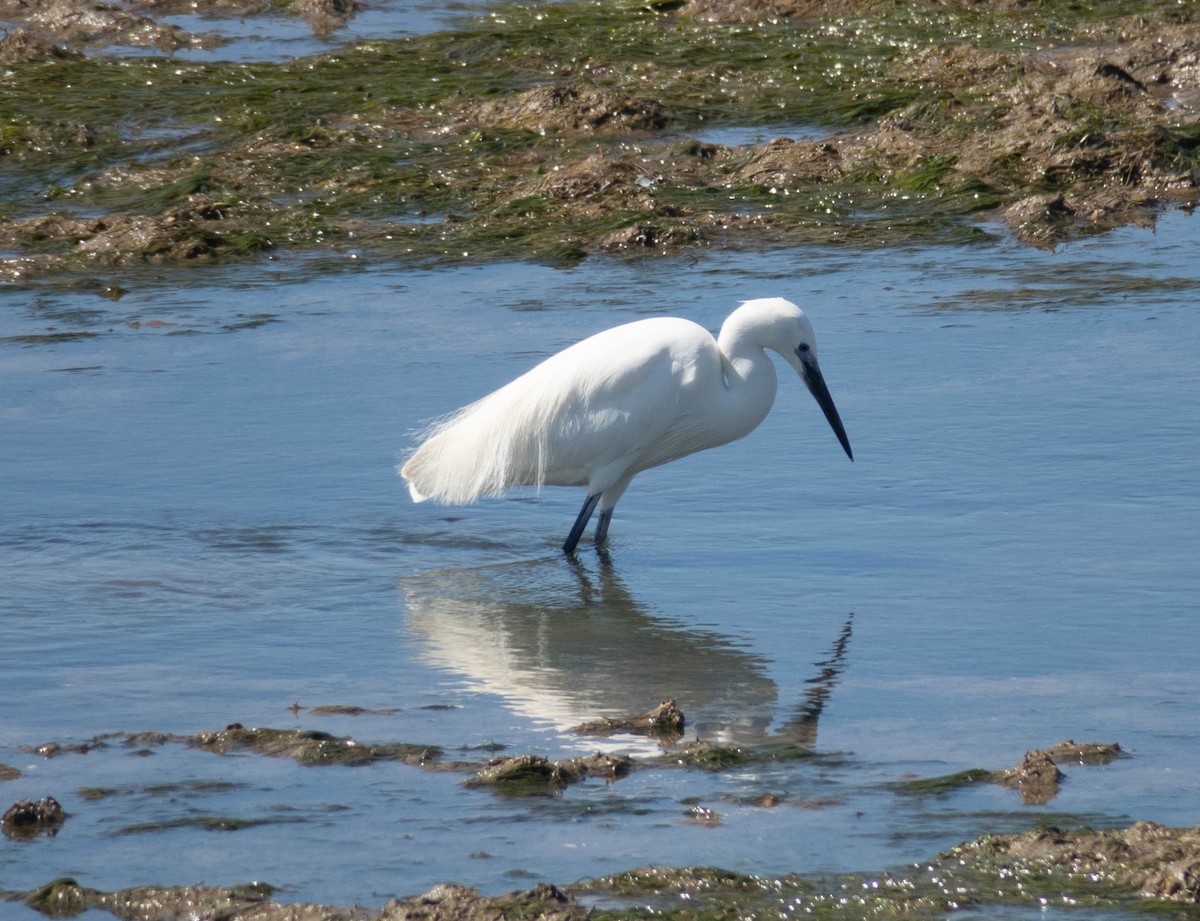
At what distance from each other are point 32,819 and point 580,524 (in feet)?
9.25

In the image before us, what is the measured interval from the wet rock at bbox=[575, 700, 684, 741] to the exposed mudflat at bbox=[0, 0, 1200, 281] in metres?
6.03

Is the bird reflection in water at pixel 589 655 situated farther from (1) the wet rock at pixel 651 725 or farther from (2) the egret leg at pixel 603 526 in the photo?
(2) the egret leg at pixel 603 526

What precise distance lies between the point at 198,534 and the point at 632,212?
4.86m

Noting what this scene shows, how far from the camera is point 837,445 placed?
7035 mm

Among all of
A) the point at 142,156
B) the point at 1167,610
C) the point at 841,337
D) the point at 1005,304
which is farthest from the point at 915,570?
the point at 142,156

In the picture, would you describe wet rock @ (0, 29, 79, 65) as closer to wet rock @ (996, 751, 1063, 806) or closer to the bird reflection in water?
the bird reflection in water

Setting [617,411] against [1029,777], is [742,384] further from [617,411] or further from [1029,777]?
[1029,777]

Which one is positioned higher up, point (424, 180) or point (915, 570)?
point (424, 180)

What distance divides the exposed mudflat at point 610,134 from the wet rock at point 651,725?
603 cm

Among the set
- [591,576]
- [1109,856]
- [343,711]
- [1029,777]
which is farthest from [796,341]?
[1109,856]

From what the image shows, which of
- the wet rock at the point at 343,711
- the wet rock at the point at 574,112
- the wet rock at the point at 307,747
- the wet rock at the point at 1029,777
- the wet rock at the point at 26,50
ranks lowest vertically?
the wet rock at the point at 343,711

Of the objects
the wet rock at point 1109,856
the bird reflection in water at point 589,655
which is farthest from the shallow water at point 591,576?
the wet rock at point 1109,856

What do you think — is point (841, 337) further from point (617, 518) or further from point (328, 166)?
point (328, 166)

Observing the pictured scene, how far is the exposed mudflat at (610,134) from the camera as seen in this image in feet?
34.6
